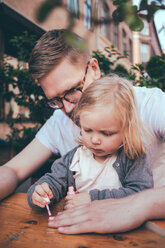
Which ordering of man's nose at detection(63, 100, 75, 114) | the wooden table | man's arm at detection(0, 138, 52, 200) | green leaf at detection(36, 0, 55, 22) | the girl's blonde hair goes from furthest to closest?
1. man's nose at detection(63, 100, 75, 114)
2. man's arm at detection(0, 138, 52, 200)
3. the girl's blonde hair
4. the wooden table
5. green leaf at detection(36, 0, 55, 22)

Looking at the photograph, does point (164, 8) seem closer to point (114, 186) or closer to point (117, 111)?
point (117, 111)

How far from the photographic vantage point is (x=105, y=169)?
1360 millimetres

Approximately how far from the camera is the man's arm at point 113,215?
0.87 m

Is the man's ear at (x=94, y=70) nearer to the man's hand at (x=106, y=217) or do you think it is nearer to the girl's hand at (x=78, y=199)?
the girl's hand at (x=78, y=199)

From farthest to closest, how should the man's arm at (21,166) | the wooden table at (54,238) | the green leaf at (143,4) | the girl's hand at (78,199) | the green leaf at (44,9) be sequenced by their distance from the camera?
1. the man's arm at (21,166)
2. the girl's hand at (78,199)
3. the wooden table at (54,238)
4. the green leaf at (143,4)
5. the green leaf at (44,9)

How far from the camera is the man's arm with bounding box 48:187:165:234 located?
2.86 ft

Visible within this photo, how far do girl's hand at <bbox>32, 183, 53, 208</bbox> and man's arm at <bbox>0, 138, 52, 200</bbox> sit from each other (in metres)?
0.23

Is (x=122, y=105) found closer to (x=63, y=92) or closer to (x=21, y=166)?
(x=63, y=92)

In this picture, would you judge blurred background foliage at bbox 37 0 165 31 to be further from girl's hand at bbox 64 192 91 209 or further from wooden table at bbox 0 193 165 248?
girl's hand at bbox 64 192 91 209

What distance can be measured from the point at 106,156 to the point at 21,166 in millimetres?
619

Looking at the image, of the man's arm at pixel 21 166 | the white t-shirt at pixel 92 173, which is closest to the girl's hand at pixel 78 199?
the white t-shirt at pixel 92 173

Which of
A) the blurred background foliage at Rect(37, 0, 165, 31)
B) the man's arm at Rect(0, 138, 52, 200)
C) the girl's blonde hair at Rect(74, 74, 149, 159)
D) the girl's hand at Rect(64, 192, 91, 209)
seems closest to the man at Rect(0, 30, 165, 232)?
the man's arm at Rect(0, 138, 52, 200)

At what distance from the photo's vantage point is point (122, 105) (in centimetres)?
127

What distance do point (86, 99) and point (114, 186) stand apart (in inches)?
18.1
